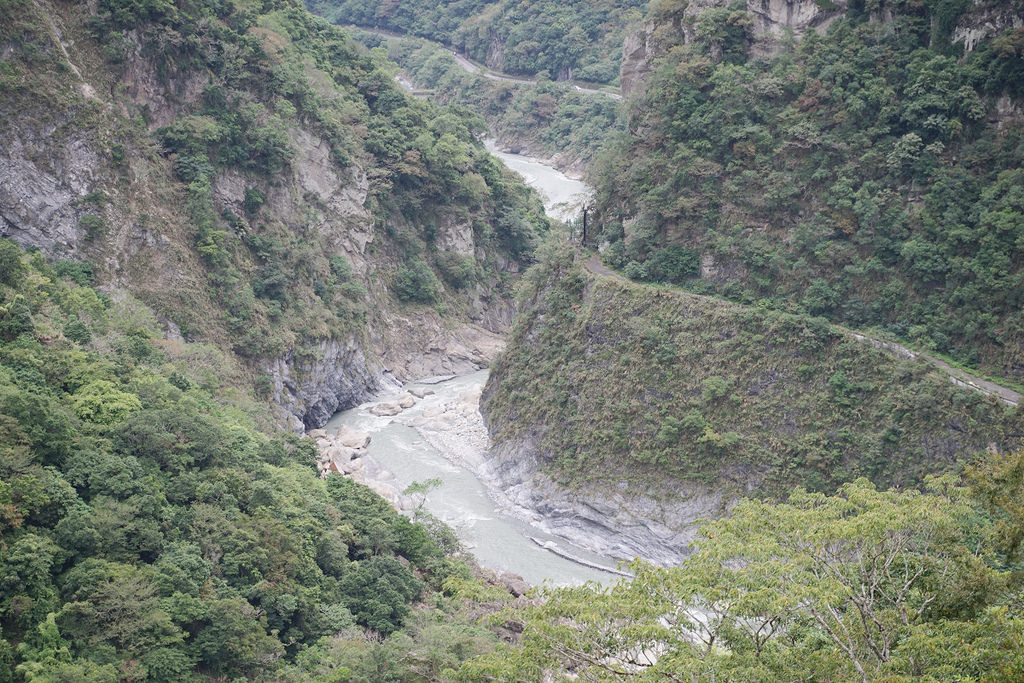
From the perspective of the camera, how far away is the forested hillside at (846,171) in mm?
35594

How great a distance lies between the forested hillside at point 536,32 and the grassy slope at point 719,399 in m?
53.4

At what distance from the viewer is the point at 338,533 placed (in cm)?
3088

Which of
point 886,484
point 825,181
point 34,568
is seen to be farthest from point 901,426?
point 34,568

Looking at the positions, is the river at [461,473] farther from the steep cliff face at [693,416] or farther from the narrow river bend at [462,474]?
the steep cliff face at [693,416]

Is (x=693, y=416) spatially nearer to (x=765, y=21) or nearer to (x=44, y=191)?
(x=765, y=21)

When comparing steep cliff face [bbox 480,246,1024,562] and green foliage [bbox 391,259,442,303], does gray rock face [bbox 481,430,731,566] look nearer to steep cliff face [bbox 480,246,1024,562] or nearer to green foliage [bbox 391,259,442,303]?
steep cliff face [bbox 480,246,1024,562]

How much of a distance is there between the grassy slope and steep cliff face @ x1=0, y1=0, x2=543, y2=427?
1269 cm

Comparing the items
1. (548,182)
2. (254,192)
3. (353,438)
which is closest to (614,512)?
(353,438)

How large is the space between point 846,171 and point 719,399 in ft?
37.9

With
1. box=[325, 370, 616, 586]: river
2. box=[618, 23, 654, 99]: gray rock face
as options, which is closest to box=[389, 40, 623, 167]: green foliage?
box=[618, 23, 654, 99]: gray rock face

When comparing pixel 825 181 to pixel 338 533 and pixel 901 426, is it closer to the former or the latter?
pixel 901 426

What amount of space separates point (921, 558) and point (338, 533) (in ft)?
62.5

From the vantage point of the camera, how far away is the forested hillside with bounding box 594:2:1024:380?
3559 centimetres

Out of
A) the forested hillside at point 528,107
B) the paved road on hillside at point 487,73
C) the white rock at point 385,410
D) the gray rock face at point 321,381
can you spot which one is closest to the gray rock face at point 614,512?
the white rock at point 385,410
